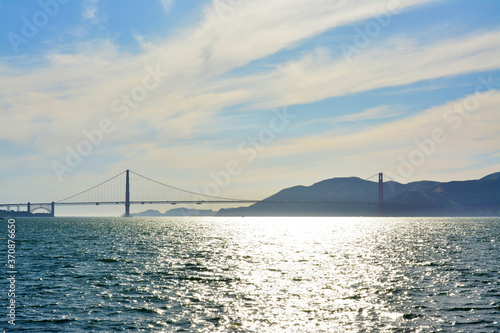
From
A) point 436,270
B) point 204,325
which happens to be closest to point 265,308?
point 204,325

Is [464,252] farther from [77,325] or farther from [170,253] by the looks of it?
[77,325]

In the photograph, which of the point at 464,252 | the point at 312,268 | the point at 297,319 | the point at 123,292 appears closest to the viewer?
the point at 297,319

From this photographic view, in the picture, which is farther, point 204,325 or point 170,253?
point 170,253

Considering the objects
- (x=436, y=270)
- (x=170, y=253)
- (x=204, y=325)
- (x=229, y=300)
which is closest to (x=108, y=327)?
(x=204, y=325)

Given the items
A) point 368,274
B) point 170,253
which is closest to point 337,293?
point 368,274

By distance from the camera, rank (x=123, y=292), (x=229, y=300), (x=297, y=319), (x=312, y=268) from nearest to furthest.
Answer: (x=297, y=319)
(x=229, y=300)
(x=123, y=292)
(x=312, y=268)

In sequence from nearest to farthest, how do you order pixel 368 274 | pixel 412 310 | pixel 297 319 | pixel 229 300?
pixel 297 319, pixel 412 310, pixel 229 300, pixel 368 274

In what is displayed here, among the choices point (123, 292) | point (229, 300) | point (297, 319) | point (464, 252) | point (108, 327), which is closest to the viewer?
point (108, 327)

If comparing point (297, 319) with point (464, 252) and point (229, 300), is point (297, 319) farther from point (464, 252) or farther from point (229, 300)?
point (464, 252)

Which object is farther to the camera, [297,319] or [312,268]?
[312,268]
